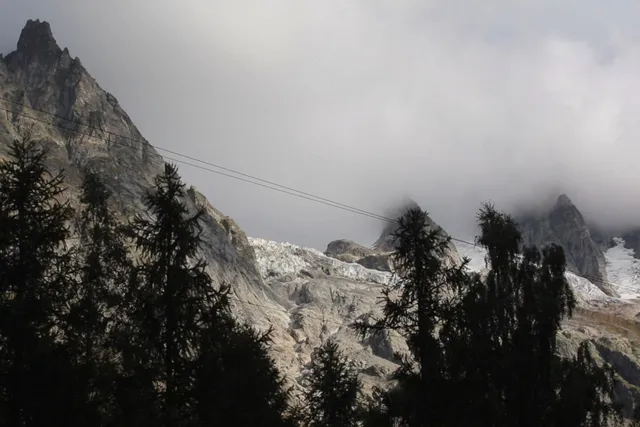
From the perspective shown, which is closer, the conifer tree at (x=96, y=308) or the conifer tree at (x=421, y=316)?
the conifer tree at (x=96, y=308)

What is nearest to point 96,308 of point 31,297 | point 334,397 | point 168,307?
point 168,307

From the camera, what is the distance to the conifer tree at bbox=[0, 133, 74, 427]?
1599 cm

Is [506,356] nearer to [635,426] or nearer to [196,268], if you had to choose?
[196,268]

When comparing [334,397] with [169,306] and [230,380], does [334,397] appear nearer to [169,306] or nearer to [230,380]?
[230,380]

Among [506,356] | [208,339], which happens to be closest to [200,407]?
[208,339]

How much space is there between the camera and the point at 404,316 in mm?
22266

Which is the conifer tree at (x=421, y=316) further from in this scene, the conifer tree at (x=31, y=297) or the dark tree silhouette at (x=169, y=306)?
the conifer tree at (x=31, y=297)

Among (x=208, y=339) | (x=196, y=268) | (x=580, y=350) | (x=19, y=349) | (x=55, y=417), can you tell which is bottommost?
(x=55, y=417)

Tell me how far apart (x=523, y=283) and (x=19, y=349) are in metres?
24.2

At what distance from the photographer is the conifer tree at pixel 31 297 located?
52.5ft

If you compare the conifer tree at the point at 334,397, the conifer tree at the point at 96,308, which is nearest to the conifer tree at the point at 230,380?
the conifer tree at the point at 96,308

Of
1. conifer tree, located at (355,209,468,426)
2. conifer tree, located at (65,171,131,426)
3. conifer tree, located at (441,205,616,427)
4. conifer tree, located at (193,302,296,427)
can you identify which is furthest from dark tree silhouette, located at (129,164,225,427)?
conifer tree, located at (441,205,616,427)

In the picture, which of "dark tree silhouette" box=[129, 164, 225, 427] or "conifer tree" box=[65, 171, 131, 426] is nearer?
"conifer tree" box=[65, 171, 131, 426]

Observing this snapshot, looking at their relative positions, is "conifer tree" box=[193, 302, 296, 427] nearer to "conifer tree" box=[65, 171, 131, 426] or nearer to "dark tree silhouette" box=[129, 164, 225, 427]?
"dark tree silhouette" box=[129, 164, 225, 427]
